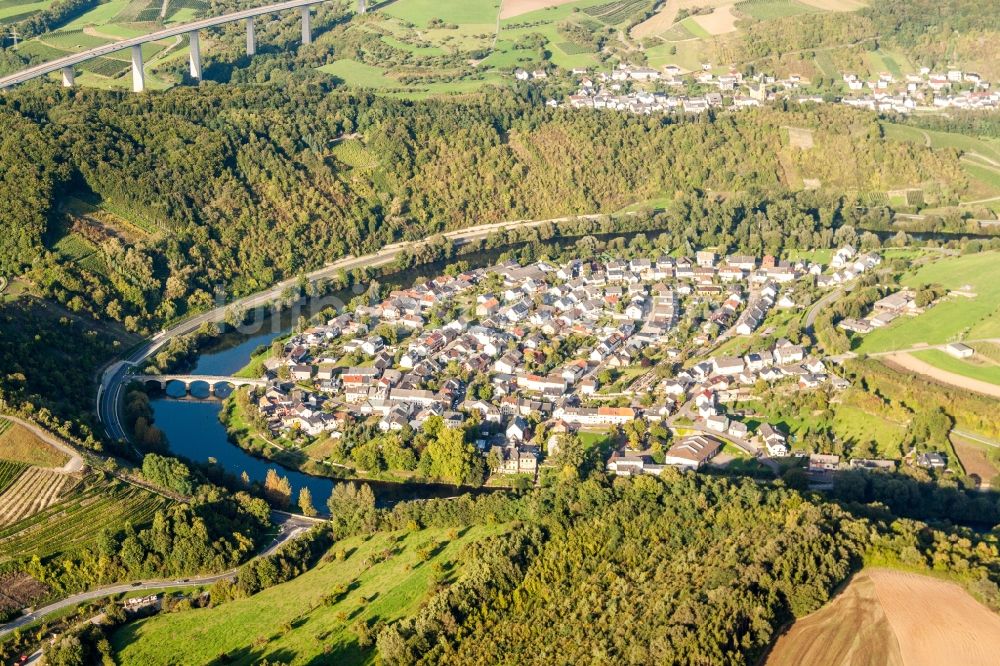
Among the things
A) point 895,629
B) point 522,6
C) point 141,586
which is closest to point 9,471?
point 141,586

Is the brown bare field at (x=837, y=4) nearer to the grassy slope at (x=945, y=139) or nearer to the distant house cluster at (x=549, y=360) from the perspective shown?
the grassy slope at (x=945, y=139)

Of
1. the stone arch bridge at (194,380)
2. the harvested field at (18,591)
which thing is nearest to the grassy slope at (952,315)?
the stone arch bridge at (194,380)

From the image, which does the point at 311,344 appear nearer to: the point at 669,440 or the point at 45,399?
the point at 45,399

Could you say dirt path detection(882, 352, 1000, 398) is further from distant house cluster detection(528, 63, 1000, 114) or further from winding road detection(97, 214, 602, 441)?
distant house cluster detection(528, 63, 1000, 114)

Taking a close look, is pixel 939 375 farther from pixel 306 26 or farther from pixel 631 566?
pixel 306 26

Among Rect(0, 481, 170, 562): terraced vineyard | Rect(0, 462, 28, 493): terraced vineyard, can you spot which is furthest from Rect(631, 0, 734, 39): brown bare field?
Rect(0, 462, 28, 493): terraced vineyard
